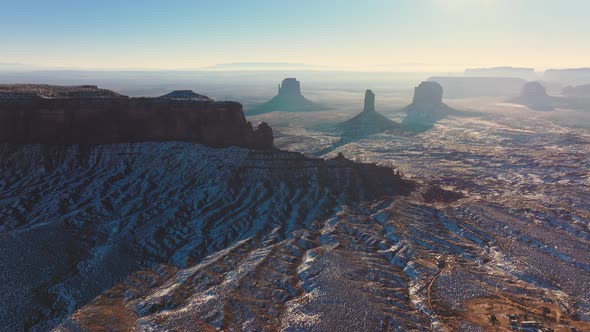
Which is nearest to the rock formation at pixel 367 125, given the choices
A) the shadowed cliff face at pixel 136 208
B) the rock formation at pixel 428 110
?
the rock formation at pixel 428 110

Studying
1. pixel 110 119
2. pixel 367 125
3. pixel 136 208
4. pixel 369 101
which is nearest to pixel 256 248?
pixel 136 208

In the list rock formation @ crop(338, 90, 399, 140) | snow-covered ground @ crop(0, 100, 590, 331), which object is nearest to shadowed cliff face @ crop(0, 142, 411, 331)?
snow-covered ground @ crop(0, 100, 590, 331)

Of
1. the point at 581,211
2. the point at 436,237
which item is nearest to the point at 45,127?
the point at 436,237

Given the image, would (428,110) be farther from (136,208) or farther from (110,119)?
(136,208)

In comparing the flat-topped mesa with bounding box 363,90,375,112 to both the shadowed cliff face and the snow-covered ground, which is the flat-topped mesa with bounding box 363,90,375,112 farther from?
the shadowed cliff face

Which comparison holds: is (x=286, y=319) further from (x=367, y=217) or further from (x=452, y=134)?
(x=452, y=134)

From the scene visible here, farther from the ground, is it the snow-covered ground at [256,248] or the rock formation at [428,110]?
the rock formation at [428,110]

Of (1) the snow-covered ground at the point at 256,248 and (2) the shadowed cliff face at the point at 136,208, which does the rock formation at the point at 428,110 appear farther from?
(2) the shadowed cliff face at the point at 136,208
